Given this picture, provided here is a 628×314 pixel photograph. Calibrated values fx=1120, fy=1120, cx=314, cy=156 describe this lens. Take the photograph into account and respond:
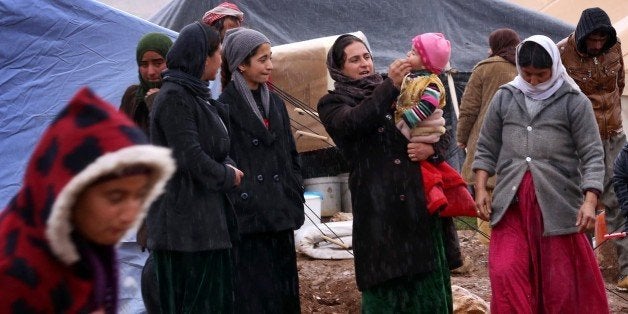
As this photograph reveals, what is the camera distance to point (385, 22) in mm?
13258

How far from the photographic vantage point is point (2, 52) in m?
8.16

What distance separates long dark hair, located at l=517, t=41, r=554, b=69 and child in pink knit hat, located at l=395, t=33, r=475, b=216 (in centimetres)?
52

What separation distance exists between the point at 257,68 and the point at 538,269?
1861 millimetres

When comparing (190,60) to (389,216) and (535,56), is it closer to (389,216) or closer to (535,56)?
(389,216)

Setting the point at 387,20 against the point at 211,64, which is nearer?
the point at 211,64

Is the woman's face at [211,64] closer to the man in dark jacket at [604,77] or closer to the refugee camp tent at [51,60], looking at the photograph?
the refugee camp tent at [51,60]

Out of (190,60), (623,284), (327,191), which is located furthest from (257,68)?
(327,191)

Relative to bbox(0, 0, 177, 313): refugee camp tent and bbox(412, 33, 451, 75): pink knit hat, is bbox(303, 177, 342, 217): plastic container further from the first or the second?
bbox(412, 33, 451, 75): pink knit hat

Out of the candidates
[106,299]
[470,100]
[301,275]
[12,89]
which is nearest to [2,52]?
[12,89]

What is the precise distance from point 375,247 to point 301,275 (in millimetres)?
2757

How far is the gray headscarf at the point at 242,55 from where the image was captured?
6.06 m

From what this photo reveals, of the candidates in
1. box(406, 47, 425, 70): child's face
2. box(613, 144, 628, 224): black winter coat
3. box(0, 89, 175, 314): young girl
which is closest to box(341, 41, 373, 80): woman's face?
box(406, 47, 425, 70): child's face

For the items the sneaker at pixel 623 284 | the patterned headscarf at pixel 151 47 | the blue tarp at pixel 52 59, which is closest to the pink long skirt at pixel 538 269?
the patterned headscarf at pixel 151 47

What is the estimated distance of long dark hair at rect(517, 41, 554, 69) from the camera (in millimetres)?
5812
